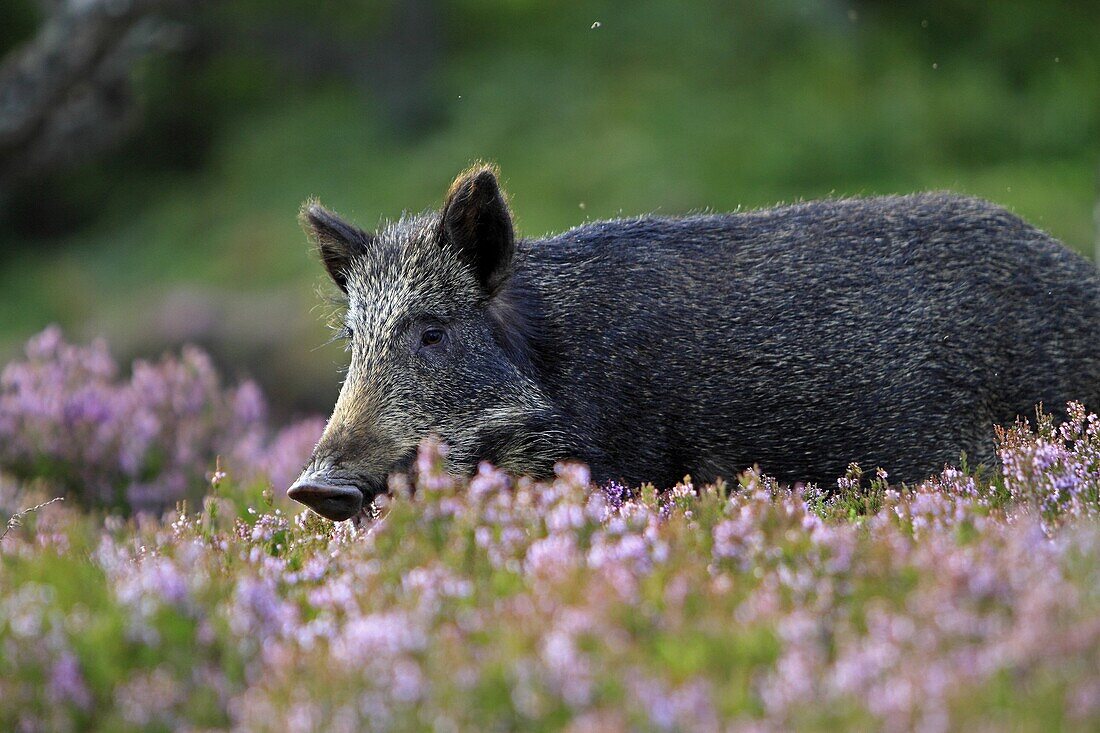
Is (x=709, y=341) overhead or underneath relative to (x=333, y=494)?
overhead

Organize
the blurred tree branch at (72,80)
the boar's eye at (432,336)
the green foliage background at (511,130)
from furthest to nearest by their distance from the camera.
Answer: the green foliage background at (511,130) < the blurred tree branch at (72,80) < the boar's eye at (432,336)

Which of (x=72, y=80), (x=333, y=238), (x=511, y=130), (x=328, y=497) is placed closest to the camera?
(x=328, y=497)

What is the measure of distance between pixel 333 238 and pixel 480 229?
0.81 metres

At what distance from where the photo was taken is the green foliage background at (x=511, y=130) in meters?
16.4

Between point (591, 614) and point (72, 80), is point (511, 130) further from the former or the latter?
point (591, 614)

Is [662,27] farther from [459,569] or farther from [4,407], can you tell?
[459,569]

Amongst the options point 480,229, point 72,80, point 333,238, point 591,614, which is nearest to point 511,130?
point 72,80

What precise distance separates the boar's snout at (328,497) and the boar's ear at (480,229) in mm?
1291

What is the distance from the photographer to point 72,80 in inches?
515

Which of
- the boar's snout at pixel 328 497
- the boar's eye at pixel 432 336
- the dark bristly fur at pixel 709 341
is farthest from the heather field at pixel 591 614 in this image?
the boar's eye at pixel 432 336

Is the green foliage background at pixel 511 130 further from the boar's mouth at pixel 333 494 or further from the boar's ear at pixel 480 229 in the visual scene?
the boar's mouth at pixel 333 494

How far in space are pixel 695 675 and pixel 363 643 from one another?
79 centimetres

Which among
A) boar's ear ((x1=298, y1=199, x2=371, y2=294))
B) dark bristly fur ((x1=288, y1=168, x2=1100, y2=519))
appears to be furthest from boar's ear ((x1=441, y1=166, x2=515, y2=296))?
boar's ear ((x1=298, y1=199, x2=371, y2=294))

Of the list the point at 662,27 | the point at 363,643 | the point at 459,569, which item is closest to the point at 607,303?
the point at 459,569
